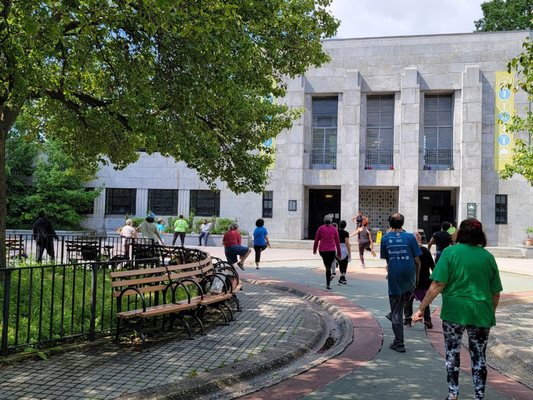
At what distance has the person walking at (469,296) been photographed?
169 inches

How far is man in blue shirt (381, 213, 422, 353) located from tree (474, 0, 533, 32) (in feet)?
126

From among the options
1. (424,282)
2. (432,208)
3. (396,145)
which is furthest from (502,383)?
(432,208)

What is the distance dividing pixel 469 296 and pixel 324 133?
25.4 metres

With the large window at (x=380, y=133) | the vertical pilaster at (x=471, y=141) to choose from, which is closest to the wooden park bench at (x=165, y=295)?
the large window at (x=380, y=133)

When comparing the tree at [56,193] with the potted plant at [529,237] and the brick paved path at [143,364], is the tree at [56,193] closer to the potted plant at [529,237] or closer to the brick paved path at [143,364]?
the brick paved path at [143,364]

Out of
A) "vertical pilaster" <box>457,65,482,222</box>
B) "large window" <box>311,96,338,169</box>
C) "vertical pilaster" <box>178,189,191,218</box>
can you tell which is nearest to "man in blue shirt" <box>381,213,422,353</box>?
"vertical pilaster" <box>457,65,482,222</box>

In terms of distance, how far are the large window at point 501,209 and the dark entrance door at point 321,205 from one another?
9.00 metres

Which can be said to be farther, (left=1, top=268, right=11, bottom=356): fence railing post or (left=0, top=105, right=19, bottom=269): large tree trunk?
(left=0, top=105, right=19, bottom=269): large tree trunk

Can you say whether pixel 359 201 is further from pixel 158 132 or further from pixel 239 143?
pixel 158 132

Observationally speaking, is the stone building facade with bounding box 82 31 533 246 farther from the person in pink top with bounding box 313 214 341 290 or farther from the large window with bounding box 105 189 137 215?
the person in pink top with bounding box 313 214 341 290

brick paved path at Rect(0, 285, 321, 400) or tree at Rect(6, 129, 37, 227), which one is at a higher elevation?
tree at Rect(6, 129, 37, 227)

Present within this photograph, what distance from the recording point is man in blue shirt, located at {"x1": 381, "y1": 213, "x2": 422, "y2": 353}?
21.3 feet

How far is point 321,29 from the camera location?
12.4 metres

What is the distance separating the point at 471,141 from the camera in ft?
88.4
